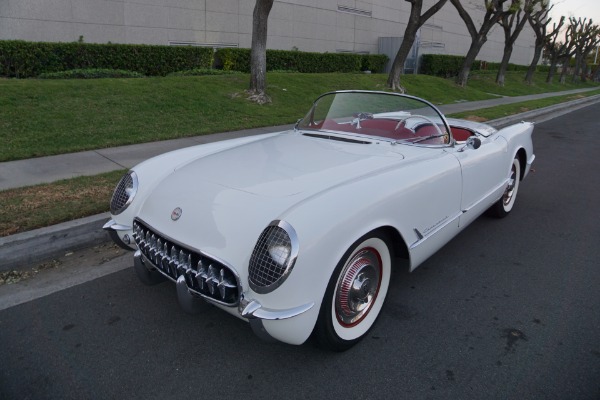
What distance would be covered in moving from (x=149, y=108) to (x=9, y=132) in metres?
2.71

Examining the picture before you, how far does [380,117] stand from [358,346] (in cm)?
196

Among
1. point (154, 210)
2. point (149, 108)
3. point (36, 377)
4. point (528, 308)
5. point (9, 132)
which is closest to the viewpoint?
point (36, 377)

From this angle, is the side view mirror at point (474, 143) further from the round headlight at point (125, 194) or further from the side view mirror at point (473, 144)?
the round headlight at point (125, 194)

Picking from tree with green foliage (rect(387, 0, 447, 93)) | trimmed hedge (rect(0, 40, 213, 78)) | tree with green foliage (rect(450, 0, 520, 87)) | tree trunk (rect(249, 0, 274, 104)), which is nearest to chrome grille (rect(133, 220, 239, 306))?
tree trunk (rect(249, 0, 274, 104))

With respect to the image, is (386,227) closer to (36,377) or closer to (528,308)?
(528,308)

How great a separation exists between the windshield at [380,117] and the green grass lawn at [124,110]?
4457 mm

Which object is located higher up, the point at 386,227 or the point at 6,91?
the point at 6,91

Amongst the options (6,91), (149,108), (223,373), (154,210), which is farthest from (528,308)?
(6,91)

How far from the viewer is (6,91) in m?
8.45

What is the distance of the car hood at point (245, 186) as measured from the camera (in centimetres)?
230

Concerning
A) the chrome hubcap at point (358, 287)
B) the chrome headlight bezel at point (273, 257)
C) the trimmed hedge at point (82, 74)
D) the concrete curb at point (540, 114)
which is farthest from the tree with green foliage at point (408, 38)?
the chrome headlight bezel at point (273, 257)

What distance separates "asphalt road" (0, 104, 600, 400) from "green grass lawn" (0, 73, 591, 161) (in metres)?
4.36

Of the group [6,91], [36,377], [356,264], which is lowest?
[36,377]

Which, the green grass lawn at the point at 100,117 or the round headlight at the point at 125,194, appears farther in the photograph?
the green grass lawn at the point at 100,117
